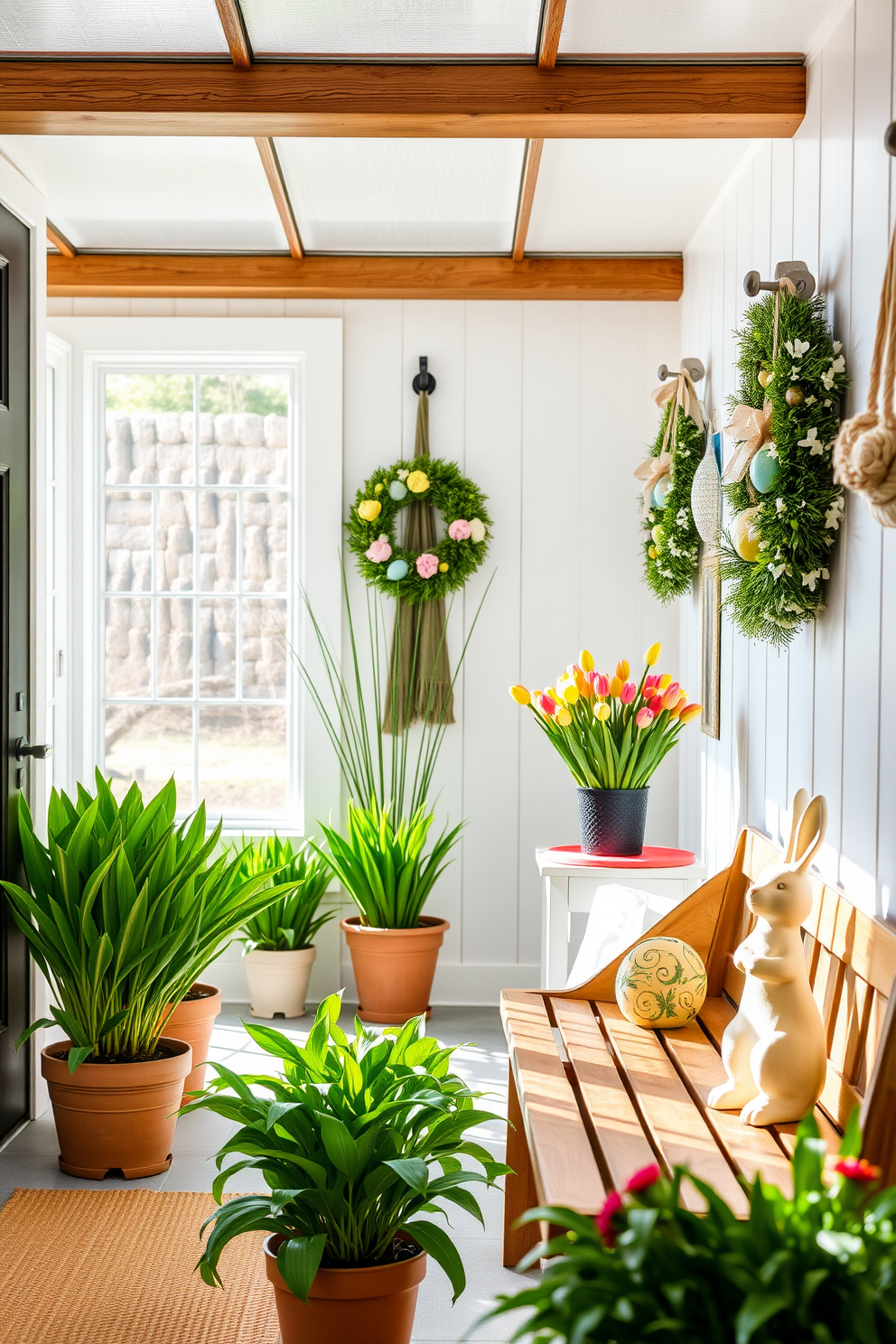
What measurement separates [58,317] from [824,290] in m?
2.85

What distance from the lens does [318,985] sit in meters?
4.19

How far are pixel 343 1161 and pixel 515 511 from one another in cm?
268

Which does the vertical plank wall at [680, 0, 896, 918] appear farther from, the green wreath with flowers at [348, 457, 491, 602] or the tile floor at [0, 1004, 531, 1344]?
the green wreath with flowers at [348, 457, 491, 602]

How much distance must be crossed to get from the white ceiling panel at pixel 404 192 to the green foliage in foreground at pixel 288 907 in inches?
76.7

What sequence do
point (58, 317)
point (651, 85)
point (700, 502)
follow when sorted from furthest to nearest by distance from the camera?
point (58, 317), point (700, 502), point (651, 85)

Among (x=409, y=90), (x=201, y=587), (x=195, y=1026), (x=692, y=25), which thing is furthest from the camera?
(x=201, y=587)

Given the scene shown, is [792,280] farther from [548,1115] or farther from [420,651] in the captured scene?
[420,651]

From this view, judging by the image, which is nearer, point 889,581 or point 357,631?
point 889,581

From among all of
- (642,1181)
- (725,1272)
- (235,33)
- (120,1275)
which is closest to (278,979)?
(120,1275)

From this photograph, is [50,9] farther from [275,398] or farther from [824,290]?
[275,398]

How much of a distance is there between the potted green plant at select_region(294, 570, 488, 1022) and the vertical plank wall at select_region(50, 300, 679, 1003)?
0.13m

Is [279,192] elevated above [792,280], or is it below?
above

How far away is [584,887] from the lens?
3.11m

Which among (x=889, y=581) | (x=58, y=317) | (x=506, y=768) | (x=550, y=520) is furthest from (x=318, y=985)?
(x=889, y=581)
